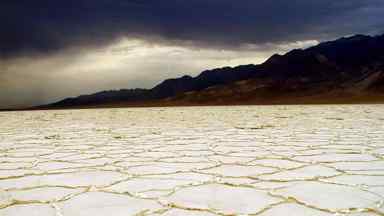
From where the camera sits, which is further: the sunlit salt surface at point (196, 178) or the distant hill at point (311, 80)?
the distant hill at point (311, 80)

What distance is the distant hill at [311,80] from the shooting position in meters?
22.5

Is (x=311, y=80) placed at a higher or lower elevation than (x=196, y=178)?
higher

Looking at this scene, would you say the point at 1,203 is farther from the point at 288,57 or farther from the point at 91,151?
the point at 288,57

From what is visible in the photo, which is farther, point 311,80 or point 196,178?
point 311,80

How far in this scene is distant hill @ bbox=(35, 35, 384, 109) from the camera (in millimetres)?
22484

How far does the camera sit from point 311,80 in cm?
2869

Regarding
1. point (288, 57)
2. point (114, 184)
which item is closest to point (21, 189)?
point (114, 184)

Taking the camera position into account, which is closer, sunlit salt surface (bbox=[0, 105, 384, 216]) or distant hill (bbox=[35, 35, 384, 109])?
sunlit salt surface (bbox=[0, 105, 384, 216])

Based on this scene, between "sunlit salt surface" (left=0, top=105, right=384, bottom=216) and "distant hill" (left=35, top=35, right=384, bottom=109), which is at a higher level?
"distant hill" (left=35, top=35, right=384, bottom=109)

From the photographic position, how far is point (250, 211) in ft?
5.28

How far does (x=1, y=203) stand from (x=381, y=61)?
33574mm

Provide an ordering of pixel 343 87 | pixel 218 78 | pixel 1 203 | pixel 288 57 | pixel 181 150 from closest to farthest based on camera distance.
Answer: pixel 1 203 → pixel 181 150 → pixel 343 87 → pixel 288 57 → pixel 218 78

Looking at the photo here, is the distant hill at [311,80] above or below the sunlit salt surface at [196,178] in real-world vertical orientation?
above

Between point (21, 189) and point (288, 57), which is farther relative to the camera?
point (288, 57)
